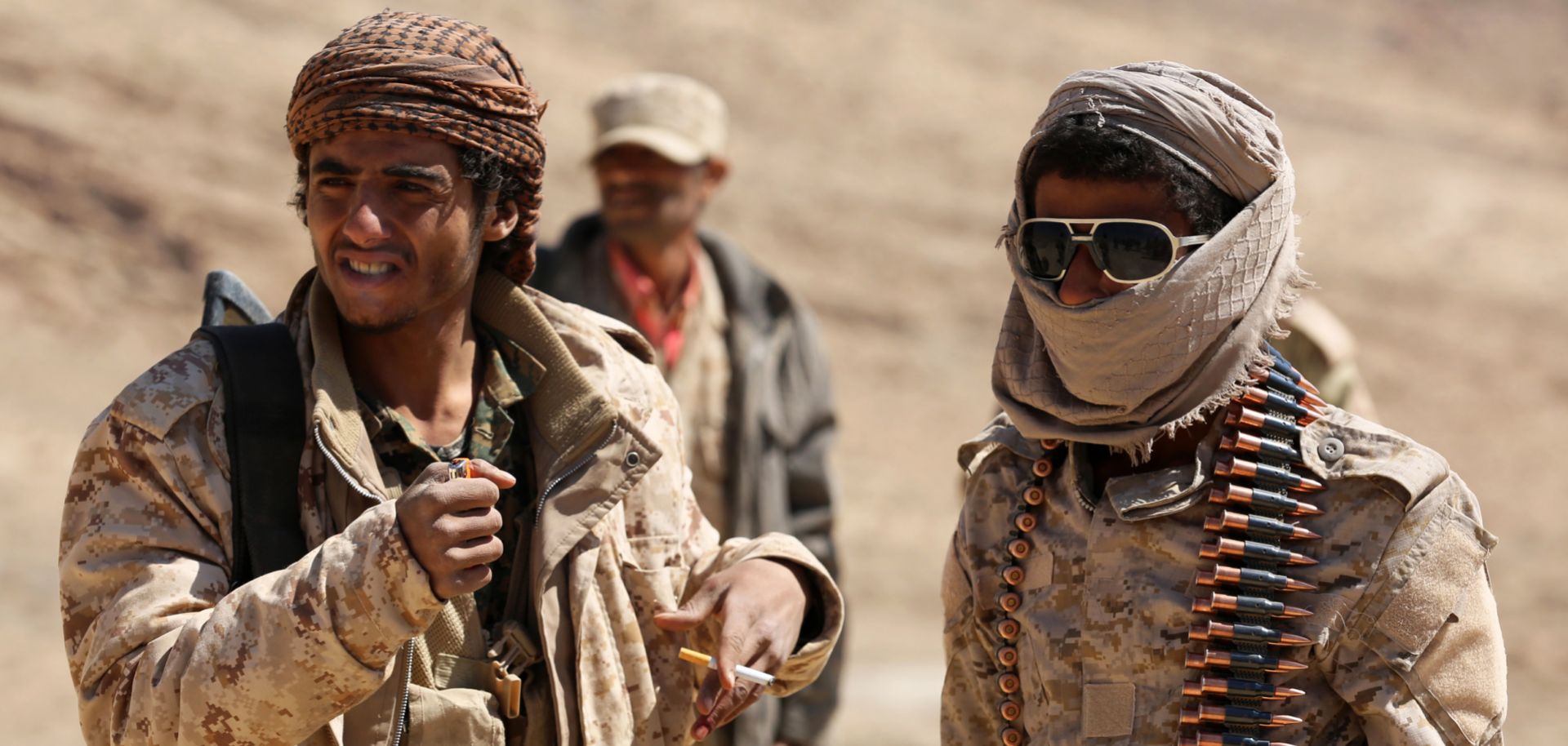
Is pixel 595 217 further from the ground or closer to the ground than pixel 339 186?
further from the ground

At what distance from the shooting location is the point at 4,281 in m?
17.4

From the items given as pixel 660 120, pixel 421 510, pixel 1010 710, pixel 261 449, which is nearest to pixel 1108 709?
pixel 1010 710

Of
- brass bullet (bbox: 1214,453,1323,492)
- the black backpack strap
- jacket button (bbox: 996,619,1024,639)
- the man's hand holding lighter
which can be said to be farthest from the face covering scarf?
the black backpack strap

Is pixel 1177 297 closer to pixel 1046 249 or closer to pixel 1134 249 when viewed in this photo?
pixel 1134 249

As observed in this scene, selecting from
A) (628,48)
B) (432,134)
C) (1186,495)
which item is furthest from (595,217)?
(628,48)

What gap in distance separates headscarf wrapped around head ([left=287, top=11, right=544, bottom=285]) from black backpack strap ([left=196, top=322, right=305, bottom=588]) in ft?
1.51

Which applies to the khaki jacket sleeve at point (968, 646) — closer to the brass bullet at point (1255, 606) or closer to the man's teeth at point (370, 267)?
the brass bullet at point (1255, 606)

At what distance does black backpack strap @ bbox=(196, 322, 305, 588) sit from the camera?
337cm

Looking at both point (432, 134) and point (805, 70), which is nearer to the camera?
point (432, 134)

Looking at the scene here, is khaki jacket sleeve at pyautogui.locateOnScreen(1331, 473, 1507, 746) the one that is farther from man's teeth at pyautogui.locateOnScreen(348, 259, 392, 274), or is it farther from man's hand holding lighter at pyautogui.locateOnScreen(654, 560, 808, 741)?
man's teeth at pyautogui.locateOnScreen(348, 259, 392, 274)

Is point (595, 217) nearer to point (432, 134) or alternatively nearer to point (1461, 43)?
point (432, 134)

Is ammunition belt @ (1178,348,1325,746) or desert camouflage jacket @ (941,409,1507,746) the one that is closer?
desert camouflage jacket @ (941,409,1507,746)

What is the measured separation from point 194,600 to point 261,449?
12.4 inches

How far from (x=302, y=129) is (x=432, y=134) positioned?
0.82ft
